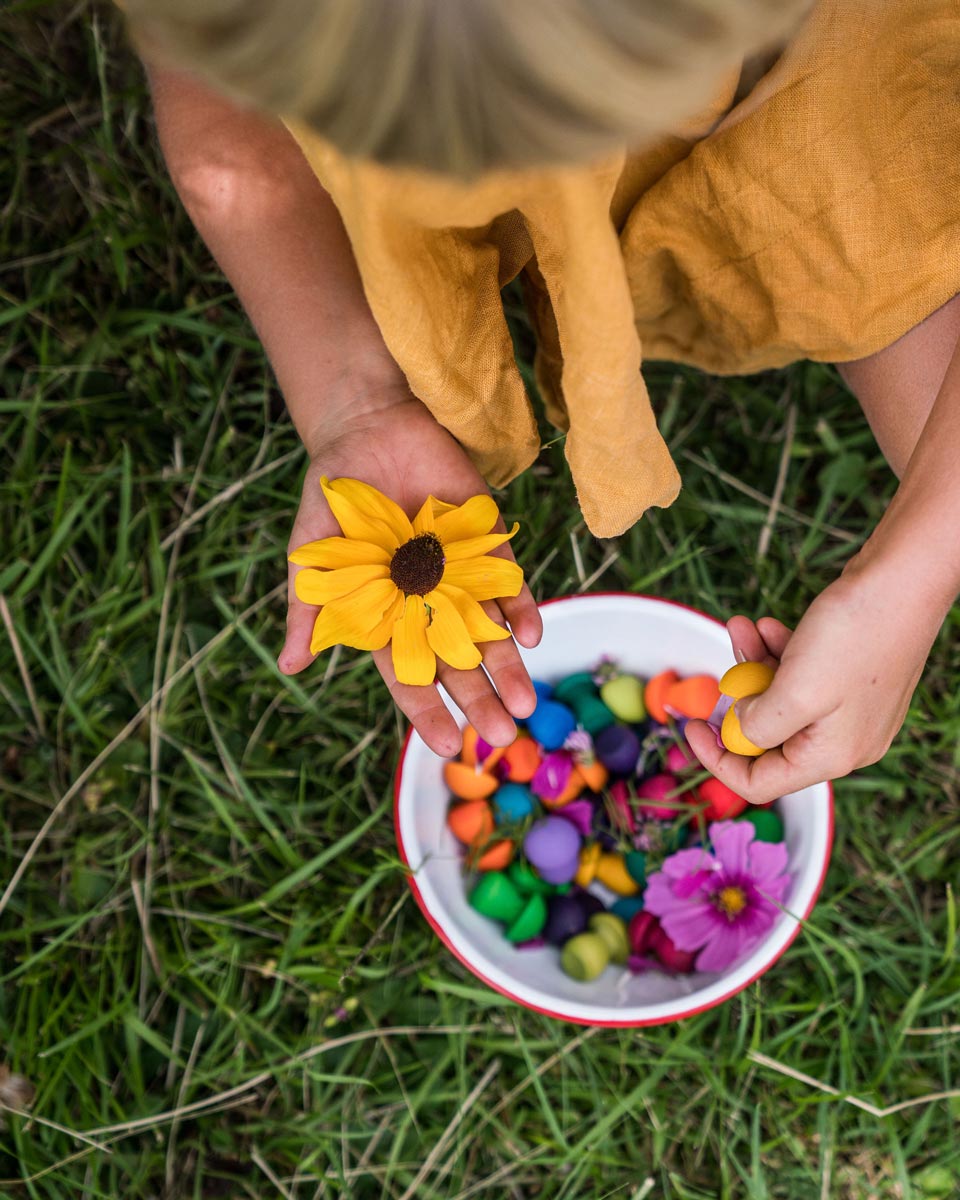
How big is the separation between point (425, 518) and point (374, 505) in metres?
0.04

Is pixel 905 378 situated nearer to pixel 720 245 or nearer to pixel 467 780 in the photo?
pixel 720 245

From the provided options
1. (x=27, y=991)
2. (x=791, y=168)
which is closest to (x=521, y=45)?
(x=791, y=168)

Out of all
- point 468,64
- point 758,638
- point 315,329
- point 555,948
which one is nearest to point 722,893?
point 555,948

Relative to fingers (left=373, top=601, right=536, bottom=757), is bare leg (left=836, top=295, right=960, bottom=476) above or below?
above

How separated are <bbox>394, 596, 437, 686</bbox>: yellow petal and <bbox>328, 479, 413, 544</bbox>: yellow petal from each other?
0.19 feet

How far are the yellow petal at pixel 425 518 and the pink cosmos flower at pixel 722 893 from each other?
0.41 m

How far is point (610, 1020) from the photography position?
2.89 ft

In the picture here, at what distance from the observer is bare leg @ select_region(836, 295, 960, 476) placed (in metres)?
0.83

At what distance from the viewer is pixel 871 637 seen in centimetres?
71

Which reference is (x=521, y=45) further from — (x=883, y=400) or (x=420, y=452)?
(x=883, y=400)

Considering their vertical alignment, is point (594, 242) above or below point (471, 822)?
above

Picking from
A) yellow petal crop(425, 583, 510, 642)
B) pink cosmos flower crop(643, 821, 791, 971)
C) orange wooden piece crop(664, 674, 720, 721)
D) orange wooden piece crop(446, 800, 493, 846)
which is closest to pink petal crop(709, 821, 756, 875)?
pink cosmos flower crop(643, 821, 791, 971)

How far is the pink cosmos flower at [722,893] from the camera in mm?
950

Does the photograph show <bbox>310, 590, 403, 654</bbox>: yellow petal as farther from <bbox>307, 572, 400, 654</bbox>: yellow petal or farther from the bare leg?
the bare leg
